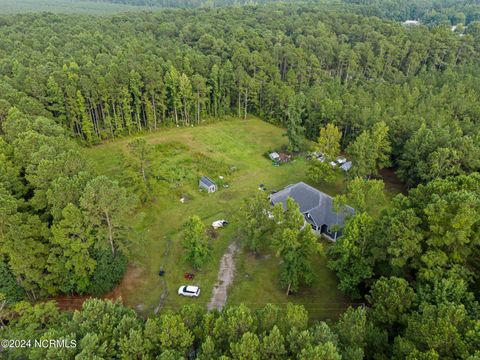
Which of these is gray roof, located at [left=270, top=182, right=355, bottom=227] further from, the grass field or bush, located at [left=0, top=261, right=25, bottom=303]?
bush, located at [left=0, top=261, right=25, bottom=303]

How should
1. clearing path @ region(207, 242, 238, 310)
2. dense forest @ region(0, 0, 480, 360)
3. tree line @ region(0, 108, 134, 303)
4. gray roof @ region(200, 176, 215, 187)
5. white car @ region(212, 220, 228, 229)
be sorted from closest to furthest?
dense forest @ region(0, 0, 480, 360) → tree line @ region(0, 108, 134, 303) → clearing path @ region(207, 242, 238, 310) → white car @ region(212, 220, 228, 229) → gray roof @ region(200, 176, 215, 187)

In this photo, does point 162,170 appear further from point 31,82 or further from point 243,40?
point 243,40

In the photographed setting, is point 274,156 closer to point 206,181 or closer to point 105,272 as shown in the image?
point 206,181

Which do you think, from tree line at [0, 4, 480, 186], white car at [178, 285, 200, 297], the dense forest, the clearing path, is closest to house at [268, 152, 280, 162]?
the dense forest

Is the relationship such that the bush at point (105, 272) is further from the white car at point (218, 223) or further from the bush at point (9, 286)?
the white car at point (218, 223)

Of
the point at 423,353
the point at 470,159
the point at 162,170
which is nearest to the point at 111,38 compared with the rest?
the point at 162,170

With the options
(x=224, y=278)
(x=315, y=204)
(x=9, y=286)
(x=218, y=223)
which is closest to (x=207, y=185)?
(x=218, y=223)

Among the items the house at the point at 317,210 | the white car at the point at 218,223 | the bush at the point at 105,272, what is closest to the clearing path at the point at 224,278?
the white car at the point at 218,223
